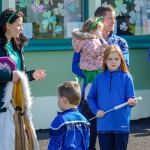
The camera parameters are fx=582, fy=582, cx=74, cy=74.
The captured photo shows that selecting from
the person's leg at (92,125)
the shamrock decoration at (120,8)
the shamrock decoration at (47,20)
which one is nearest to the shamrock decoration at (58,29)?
the shamrock decoration at (47,20)

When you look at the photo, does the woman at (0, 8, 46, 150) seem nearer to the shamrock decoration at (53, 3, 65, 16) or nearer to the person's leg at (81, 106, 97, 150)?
the person's leg at (81, 106, 97, 150)

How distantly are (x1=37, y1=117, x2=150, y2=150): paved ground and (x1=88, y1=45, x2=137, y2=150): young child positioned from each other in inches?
83.8

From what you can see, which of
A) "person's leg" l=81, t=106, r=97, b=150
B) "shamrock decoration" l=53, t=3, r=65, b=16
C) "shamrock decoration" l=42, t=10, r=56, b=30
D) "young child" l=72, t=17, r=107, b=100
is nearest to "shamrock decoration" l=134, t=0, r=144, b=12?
"shamrock decoration" l=53, t=3, r=65, b=16

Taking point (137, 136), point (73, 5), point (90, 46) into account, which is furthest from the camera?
point (73, 5)

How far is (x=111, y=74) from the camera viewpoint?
6027 millimetres

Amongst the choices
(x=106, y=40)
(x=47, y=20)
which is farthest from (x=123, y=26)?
(x=106, y=40)

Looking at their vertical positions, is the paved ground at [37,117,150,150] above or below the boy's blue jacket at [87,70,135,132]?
below

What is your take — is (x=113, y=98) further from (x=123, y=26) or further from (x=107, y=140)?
(x=123, y=26)

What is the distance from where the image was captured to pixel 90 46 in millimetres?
6480

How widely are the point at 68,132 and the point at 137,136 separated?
160 inches

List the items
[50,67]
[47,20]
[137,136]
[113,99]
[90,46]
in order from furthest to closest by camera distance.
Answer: [47,20]
[50,67]
[137,136]
[90,46]
[113,99]

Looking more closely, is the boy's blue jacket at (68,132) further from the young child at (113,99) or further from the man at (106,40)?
the man at (106,40)

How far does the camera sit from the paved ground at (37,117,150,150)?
8.17 m

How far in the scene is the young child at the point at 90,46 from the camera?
647 cm
